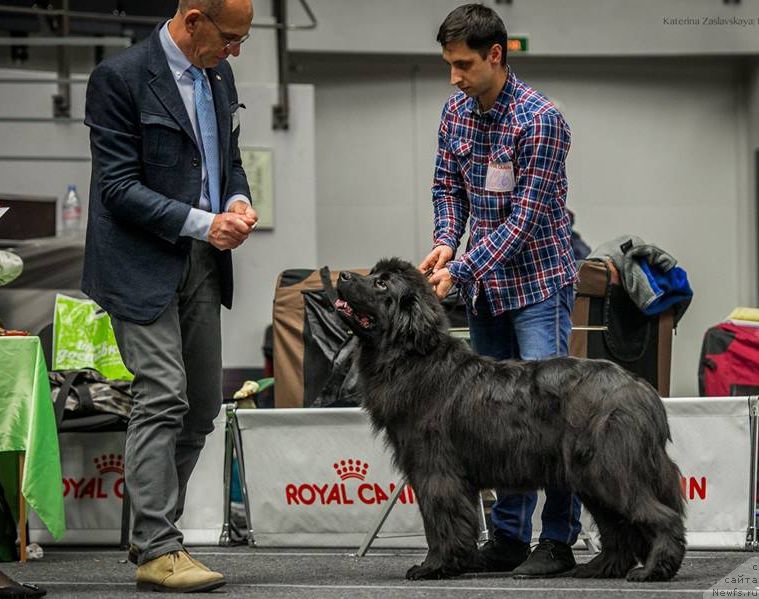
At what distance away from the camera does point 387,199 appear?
28.3 feet

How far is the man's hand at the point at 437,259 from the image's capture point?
3.73m

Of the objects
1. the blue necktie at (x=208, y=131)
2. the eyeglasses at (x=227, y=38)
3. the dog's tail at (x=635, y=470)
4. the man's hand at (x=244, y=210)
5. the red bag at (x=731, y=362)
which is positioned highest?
the eyeglasses at (x=227, y=38)

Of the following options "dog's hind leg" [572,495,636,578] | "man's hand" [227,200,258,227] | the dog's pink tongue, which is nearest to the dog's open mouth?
the dog's pink tongue

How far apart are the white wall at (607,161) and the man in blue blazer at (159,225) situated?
5106 millimetres

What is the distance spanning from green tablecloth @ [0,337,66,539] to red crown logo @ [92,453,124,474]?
1.87ft

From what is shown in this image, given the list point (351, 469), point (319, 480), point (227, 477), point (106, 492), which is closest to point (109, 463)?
point (106, 492)

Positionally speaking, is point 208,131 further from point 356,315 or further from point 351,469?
point 351,469

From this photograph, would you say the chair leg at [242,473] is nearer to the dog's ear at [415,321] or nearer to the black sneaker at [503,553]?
the black sneaker at [503,553]

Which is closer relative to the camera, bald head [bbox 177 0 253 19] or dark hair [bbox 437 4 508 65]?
bald head [bbox 177 0 253 19]

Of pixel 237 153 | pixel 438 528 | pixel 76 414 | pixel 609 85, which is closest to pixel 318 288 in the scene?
pixel 76 414

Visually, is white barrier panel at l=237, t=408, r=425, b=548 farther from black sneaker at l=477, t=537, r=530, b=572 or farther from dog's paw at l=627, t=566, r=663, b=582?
dog's paw at l=627, t=566, r=663, b=582

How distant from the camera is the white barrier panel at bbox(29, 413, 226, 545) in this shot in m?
4.74

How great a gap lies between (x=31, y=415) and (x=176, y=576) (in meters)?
1.25

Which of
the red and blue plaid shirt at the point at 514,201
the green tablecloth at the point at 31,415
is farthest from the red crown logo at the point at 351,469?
the red and blue plaid shirt at the point at 514,201
